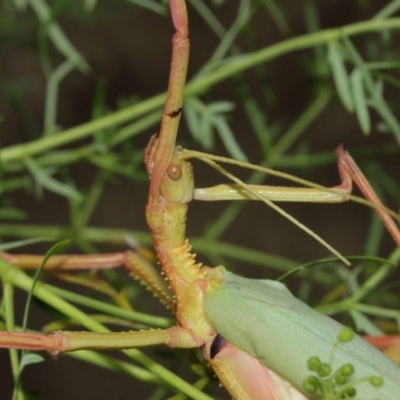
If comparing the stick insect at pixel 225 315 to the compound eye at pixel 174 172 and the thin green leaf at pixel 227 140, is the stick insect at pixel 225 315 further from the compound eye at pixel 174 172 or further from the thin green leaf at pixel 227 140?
the thin green leaf at pixel 227 140

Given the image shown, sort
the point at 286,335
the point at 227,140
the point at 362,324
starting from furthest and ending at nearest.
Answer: the point at 227,140 < the point at 362,324 < the point at 286,335

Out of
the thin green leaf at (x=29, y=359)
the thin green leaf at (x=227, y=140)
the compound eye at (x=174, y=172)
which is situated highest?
the thin green leaf at (x=227, y=140)

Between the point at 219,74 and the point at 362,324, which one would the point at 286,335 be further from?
the point at 219,74

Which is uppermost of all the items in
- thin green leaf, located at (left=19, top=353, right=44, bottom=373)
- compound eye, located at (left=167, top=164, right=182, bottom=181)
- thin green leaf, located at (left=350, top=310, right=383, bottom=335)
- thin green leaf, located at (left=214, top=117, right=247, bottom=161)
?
thin green leaf, located at (left=214, top=117, right=247, bottom=161)

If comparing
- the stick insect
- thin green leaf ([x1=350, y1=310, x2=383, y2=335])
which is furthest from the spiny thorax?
thin green leaf ([x1=350, y1=310, x2=383, y2=335])

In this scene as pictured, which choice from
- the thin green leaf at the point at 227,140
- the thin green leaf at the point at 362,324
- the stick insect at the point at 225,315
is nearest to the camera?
the stick insect at the point at 225,315

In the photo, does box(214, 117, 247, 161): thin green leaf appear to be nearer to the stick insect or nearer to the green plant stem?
the green plant stem

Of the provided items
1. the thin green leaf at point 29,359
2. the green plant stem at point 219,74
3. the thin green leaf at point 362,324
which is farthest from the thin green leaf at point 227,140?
the thin green leaf at point 29,359

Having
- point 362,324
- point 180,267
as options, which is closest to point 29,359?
point 180,267

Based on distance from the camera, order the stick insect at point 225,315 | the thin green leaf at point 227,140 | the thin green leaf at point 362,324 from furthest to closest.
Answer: the thin green leaf at point 227,140, the thin green leaf at point 362,324, the stick insect at point 225,315
